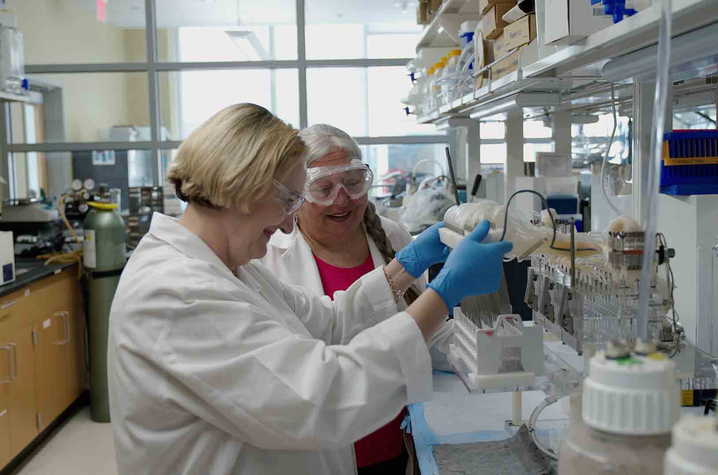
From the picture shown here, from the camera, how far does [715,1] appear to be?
2.99ft

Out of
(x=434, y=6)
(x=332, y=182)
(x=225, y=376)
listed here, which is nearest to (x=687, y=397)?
(x=225, y=376)

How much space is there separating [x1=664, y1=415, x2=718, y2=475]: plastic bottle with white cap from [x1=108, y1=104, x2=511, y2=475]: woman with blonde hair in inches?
25.9

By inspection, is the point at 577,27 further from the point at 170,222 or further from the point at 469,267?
the point at 170,222

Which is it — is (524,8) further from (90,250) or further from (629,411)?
(90,250)

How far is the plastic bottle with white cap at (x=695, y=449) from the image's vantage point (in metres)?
0.55

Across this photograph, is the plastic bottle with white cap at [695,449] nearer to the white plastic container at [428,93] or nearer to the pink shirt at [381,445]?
the pink shirt at [381,445]

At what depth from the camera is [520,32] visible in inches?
75.7

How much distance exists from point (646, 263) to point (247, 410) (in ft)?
2.30

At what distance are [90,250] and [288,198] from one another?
330 cm

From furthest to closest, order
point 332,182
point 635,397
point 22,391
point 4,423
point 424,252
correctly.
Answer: point 22,391, point 4,423, point 332,182, point 424,252, point 635,397

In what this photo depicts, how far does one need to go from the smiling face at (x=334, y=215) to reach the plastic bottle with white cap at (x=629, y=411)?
1.50m

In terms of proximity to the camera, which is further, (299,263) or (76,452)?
(76,452)

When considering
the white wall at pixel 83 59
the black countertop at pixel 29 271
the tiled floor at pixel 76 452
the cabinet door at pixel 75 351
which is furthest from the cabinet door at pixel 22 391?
the white wall at pixel 83 59

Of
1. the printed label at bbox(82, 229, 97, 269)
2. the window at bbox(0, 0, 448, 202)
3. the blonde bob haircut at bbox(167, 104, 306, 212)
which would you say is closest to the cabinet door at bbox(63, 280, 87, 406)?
the printed label at bbox(82, 229, 97, 269)
